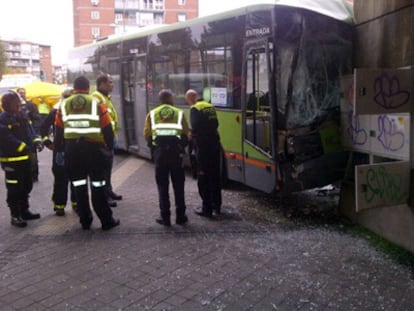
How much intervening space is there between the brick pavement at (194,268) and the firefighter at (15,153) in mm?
385

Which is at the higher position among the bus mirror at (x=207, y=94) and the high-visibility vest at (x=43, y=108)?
the bus mirror at (x=207, y=94)

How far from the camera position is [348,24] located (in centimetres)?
696

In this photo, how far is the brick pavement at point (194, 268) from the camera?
4410 mm

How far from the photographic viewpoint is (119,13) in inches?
3068

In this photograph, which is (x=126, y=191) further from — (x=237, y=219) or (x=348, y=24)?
(x=348, y=24)

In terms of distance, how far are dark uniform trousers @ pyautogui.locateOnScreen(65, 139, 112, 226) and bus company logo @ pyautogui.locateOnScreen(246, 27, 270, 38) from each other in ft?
8.76

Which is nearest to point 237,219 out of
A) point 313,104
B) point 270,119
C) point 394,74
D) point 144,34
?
point 270,119

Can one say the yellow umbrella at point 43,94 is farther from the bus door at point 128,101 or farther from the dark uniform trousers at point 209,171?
the dark uniform trousers at point 209,171

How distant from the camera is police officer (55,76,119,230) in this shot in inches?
239

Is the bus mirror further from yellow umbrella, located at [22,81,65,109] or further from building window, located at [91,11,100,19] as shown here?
building window, located at [91,11,100,19]

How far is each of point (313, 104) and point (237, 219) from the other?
6.30 feet

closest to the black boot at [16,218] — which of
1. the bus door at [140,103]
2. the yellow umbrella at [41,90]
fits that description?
the bus door at [140,103]

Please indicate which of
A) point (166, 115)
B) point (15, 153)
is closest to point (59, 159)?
point (15, 153)

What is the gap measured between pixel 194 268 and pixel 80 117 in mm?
2359
